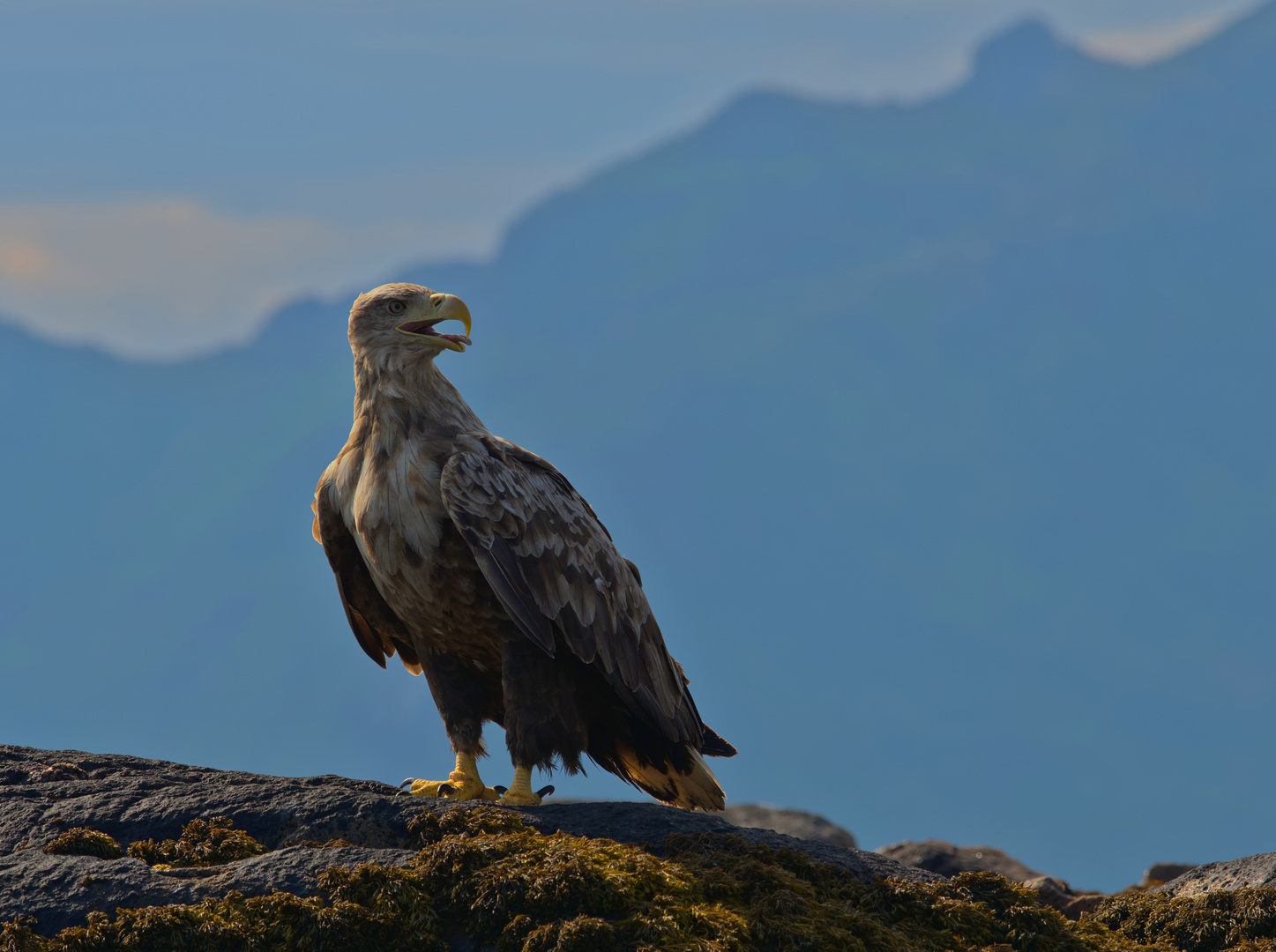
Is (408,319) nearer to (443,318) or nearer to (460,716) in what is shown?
(443,318)

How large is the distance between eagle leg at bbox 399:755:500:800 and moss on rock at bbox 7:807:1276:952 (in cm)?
163

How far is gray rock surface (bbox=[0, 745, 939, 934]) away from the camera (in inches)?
201

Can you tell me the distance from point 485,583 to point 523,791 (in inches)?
50.6

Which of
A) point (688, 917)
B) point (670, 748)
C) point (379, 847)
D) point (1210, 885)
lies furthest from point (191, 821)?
point (1210, 885)

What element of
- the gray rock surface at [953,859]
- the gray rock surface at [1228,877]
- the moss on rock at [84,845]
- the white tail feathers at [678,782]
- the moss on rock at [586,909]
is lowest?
the moss on rock at [586,909]

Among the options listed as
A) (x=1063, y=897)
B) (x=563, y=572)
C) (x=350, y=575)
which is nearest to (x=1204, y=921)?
(x=1063, y=897)

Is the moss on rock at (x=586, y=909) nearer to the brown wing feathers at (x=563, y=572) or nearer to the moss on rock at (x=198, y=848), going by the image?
the moss on rock at (x=198, y=848)

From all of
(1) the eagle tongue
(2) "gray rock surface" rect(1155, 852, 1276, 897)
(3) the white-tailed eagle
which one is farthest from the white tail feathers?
(1) the eagle tongue

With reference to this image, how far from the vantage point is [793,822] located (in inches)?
617

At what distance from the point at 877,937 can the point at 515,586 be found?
300cm

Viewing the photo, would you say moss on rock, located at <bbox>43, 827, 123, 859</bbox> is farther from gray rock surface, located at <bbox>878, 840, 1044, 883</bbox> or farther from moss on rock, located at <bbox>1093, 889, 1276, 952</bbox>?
gray rock surface, located at <bbox>878, 840, 1044, 883</bbox>

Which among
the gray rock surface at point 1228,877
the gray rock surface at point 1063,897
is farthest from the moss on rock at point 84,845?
the gray rock surface at point 1228,877

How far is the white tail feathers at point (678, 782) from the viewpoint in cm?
805

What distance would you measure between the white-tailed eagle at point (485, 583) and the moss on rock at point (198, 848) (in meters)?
1.74
